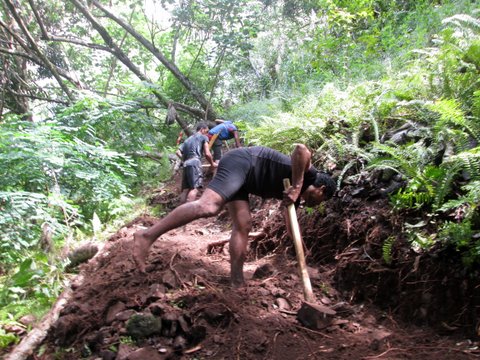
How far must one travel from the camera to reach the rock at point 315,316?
273 centimetres

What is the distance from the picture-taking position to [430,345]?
243cm

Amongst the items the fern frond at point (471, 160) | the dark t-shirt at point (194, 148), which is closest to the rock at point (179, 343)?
A: the fern frond at point (471, 160)

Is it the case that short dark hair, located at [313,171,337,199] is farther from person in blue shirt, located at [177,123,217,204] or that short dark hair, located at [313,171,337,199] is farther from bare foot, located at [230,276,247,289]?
person in blue shirt, located at [177,123,217,204]

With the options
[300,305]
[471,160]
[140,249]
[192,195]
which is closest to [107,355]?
[140,249]

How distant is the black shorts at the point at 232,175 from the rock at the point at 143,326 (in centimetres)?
114

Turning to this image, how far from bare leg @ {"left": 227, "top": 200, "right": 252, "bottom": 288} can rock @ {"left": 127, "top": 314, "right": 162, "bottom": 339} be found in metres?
0.93

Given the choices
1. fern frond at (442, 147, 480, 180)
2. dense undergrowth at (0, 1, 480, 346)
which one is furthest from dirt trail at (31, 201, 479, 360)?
fern frond at (442, 147, 480, 180)

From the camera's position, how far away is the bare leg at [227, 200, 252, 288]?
3.45 meters

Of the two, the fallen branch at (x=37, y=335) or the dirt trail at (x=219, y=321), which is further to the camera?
the fallen branch at (x=37, y=335)

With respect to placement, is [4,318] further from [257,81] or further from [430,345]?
[257,81]

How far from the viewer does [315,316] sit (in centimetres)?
274

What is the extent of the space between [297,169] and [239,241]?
3.03 feet

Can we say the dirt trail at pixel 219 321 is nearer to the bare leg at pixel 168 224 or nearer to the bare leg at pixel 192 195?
the bare leg at pixel 168 224

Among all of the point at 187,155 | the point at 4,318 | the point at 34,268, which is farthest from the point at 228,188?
the point at 187,155
